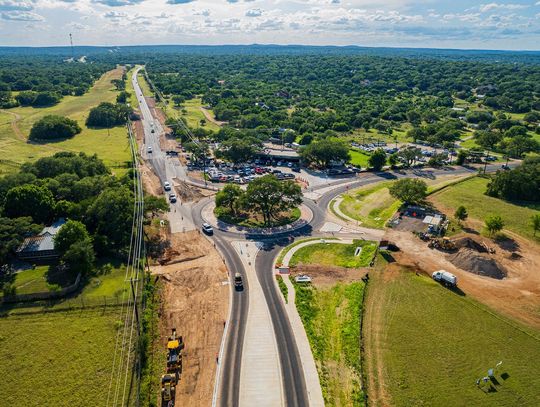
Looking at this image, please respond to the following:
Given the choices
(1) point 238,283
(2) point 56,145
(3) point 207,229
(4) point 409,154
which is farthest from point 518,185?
(2) point 56,145

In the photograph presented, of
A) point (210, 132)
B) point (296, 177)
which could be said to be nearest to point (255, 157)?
point (296, 177)

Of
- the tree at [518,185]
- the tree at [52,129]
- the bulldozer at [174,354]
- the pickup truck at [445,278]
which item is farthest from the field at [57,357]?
the tree at [52,129]

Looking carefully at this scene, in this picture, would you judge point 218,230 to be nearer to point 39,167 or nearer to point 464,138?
point 39,167

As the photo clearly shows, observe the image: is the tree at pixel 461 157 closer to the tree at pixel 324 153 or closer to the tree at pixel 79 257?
the tree at pixel 324 153

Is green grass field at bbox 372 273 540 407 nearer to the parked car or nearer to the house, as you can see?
the parked car

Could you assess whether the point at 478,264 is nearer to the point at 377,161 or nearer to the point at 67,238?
the point at 377,161

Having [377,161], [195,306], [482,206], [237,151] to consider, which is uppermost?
[237,151]

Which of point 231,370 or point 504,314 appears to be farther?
point 504,314
